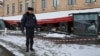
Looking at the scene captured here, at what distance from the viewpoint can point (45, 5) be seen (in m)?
47.4

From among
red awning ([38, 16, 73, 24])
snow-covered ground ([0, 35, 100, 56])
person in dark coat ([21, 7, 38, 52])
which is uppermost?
person in dark coat ([21, 7, 38, 52])

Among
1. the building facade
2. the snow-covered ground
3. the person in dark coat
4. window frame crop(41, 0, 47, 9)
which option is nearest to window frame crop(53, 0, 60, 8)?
the building facade

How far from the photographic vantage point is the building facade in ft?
125

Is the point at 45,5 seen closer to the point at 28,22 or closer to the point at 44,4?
the point at 44,4

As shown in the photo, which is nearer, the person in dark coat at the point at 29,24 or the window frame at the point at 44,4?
the person in dark coat at the point at 29,24

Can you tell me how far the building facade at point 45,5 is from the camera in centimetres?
3799

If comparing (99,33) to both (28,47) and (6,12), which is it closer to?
(28,47)

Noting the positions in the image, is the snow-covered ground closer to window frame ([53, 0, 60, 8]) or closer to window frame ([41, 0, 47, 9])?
window frame ([53, 0, 60, 8])

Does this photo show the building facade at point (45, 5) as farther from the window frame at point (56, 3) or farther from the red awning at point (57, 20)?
the red awning at point (57, 20)

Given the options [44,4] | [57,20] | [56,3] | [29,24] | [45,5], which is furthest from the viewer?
[44,4]

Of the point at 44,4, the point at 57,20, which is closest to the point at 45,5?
the point at 44,4

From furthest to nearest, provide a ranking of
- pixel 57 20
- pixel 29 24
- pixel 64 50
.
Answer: pixel 57 20 → pixel 64 50 → pixel 29 24

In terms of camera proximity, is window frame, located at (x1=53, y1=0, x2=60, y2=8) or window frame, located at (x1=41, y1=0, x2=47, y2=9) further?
window frame, located at (x1=41, y1=0, x2=47, y2=9)

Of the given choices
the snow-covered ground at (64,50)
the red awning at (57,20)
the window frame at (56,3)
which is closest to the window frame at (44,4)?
the window frame at (56,3)
